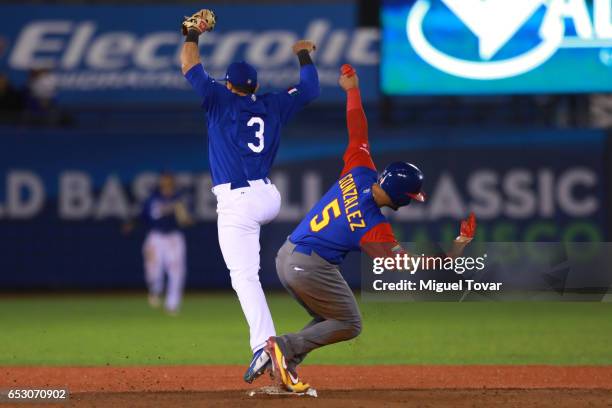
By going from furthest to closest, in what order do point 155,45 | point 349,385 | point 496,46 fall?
point 155,45 → point 496,46 → point 349,385

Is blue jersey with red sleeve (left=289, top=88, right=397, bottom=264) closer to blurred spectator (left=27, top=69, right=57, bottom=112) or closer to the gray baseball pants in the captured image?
the gray baseball pants

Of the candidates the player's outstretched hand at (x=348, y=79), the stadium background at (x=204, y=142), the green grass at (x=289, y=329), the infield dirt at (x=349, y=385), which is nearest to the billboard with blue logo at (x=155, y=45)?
the stadium background at (x=204, y=142)

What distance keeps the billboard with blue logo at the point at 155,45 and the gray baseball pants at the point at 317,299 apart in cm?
1109

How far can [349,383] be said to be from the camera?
27.4 feet

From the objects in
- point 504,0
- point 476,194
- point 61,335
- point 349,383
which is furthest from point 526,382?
point 476,194

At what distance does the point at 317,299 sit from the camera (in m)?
7.32

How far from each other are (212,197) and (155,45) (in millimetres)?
2839

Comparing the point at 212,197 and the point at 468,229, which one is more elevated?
the point at 468,229

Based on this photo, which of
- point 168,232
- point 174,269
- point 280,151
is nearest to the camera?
point 174,269

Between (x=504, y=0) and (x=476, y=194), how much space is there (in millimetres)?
3397

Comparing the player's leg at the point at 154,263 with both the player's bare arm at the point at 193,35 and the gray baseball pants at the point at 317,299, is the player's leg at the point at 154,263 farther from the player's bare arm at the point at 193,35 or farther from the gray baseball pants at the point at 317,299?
the gray baseball pants at the point at 317,299

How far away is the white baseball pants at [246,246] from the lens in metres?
7.46

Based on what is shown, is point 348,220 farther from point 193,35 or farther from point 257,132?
point 193,35

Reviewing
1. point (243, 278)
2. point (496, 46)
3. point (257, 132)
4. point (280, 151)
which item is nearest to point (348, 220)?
point (243, 278)
